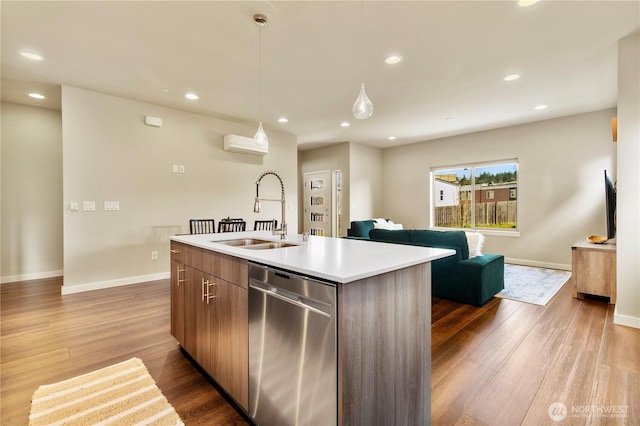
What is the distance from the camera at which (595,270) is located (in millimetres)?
3396

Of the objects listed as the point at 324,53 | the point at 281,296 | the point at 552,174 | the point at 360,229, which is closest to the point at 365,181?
the point at 360,229

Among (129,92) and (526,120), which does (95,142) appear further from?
(526,120)

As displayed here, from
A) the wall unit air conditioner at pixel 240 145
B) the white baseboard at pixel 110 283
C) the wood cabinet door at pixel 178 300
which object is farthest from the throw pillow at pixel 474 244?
the white baseboard at pixel 110 283

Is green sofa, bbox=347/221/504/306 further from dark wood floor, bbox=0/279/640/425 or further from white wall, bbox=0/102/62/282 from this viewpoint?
white wall, bbox=0/102/62/282

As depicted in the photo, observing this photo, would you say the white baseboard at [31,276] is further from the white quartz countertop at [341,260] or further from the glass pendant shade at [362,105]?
the glass pendant shade at [362,105]

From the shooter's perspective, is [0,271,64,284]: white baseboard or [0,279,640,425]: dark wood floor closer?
[0,279,640,425]: dark wood floor

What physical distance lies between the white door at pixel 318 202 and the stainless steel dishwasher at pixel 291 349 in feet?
19.3

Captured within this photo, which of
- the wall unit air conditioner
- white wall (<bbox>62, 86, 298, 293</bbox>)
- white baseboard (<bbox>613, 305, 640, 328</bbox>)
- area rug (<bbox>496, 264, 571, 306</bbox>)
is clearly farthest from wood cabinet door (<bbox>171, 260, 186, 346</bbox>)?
white baseboard (<bbox>613, 305, 640, 328</bbox>)

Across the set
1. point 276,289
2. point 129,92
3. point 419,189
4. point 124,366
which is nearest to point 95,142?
point 129,92

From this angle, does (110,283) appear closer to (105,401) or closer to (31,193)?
(31,193)

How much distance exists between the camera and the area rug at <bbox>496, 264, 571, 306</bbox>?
3541 millimetres

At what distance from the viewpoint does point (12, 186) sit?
14.5ft

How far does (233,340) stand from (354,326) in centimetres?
84

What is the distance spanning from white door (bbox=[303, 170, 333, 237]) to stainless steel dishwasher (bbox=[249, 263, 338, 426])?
5878mm
